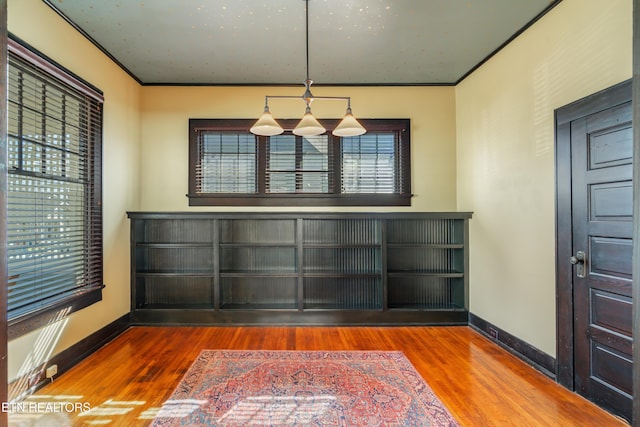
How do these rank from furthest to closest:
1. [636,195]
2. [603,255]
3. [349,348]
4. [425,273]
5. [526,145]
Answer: [425,273] < [349,348] < [526,145] < [603,255] < [636,195]

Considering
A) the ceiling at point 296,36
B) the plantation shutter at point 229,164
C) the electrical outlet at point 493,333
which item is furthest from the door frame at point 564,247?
the plantation shutter at point 229,164

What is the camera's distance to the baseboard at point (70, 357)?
7.75 ft

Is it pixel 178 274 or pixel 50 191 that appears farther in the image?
pixel 178 274

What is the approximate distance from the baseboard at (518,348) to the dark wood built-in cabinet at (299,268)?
1.08ft

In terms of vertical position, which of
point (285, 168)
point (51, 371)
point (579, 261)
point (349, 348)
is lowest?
point (349, 348)

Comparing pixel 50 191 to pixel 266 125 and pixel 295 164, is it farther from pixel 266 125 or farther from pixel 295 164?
pixel 295 164

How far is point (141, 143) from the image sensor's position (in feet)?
13.5

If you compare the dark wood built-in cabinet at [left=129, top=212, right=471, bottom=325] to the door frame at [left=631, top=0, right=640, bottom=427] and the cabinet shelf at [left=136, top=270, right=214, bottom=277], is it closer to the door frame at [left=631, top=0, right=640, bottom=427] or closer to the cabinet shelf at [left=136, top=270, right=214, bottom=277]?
the cabinet shelf at [left=136, top=270, right=214, bottom=277]

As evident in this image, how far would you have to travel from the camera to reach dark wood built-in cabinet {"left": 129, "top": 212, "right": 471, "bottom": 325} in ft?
12.9

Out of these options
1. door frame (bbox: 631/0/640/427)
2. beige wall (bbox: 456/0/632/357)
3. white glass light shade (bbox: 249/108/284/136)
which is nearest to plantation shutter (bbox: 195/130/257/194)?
white glass light shade (bbox: 249/108/284/136)

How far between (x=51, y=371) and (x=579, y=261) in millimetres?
4136

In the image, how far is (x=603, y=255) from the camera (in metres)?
2.28

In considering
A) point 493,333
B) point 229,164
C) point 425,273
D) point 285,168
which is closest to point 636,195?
point 493,333

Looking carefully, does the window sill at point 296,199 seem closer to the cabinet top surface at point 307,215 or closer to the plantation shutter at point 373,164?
the plantation shutter at point 373,164
